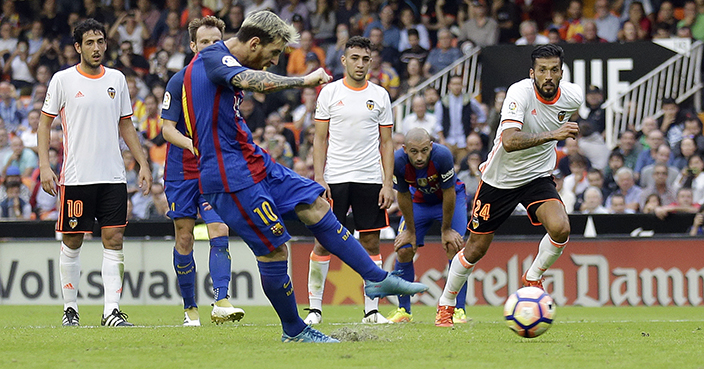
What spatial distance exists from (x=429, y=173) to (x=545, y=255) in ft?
5.18

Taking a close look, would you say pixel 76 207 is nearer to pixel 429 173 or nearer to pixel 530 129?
pixel 429 173

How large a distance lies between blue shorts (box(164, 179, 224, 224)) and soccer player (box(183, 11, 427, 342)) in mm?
2300

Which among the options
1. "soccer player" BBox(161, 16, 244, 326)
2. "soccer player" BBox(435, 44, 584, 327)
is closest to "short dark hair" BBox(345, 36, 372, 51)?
"soccer player" BBox(161, 16, 244, 326)

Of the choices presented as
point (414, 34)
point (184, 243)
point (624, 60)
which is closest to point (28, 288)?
point (184, 243)

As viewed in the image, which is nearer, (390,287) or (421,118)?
(390,287)

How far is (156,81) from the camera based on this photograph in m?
19.6

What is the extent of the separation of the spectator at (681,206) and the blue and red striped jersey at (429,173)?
4858 mm

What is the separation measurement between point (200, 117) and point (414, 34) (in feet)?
42.5

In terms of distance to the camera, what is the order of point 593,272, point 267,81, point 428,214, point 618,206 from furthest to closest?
point 618,206 → point 593,272 → point 428,214 → point 267,81

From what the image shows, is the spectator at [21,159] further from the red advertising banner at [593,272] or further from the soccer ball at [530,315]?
the soccer ball at [530,315]

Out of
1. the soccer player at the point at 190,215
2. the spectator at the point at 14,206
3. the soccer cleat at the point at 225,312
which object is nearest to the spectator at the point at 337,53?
the spectator at the point at 14,206

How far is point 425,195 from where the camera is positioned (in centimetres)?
999

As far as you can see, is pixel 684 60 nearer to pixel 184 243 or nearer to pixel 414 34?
pixel 414 34

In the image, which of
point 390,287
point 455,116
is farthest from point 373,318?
point 455,116
